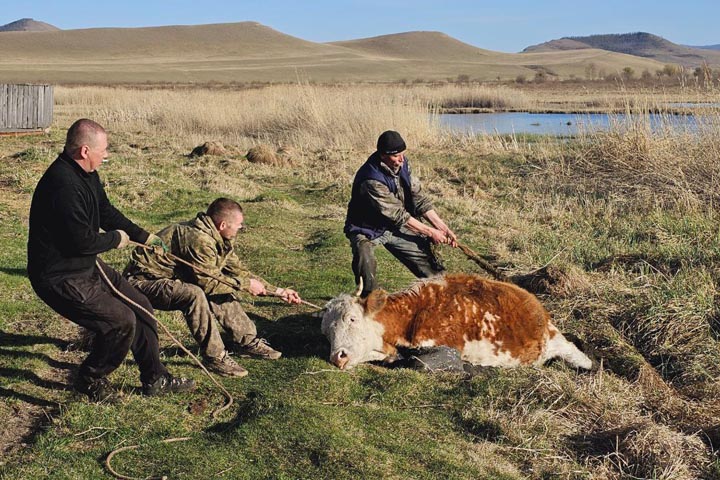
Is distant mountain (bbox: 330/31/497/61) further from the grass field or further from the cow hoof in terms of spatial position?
the cow hoof

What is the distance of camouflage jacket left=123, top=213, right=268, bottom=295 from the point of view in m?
6.54

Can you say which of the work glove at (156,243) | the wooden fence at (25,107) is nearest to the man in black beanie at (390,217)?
the work glove at (156,243)

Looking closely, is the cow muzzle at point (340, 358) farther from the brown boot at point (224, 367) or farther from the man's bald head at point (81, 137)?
the man's bald head at point (81, 137)

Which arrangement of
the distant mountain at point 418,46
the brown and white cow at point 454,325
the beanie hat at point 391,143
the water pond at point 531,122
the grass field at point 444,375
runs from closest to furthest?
the grass field at point 444,375 → the brown and white cow at point 454,325 → the beanie hat at point 391,143 → the water pond at point 531,122 → the distant mountain at point 418,46

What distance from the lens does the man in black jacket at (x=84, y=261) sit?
17.6 ft

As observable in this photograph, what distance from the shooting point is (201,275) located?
6.59 meters

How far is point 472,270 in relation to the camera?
10742mm

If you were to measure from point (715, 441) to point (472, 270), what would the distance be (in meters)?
5.26

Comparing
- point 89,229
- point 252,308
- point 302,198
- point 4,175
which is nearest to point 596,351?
point 252,308

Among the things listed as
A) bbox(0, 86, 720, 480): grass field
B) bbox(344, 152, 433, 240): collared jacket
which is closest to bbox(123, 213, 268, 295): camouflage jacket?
bbox(0, 86, 720, 480): grass field

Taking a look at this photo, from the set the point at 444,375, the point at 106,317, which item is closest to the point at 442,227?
the point at 444,375

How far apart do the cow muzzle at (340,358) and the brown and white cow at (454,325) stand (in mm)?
72

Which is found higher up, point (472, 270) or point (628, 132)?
point (628, 132)

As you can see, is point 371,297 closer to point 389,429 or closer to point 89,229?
point 389,429
